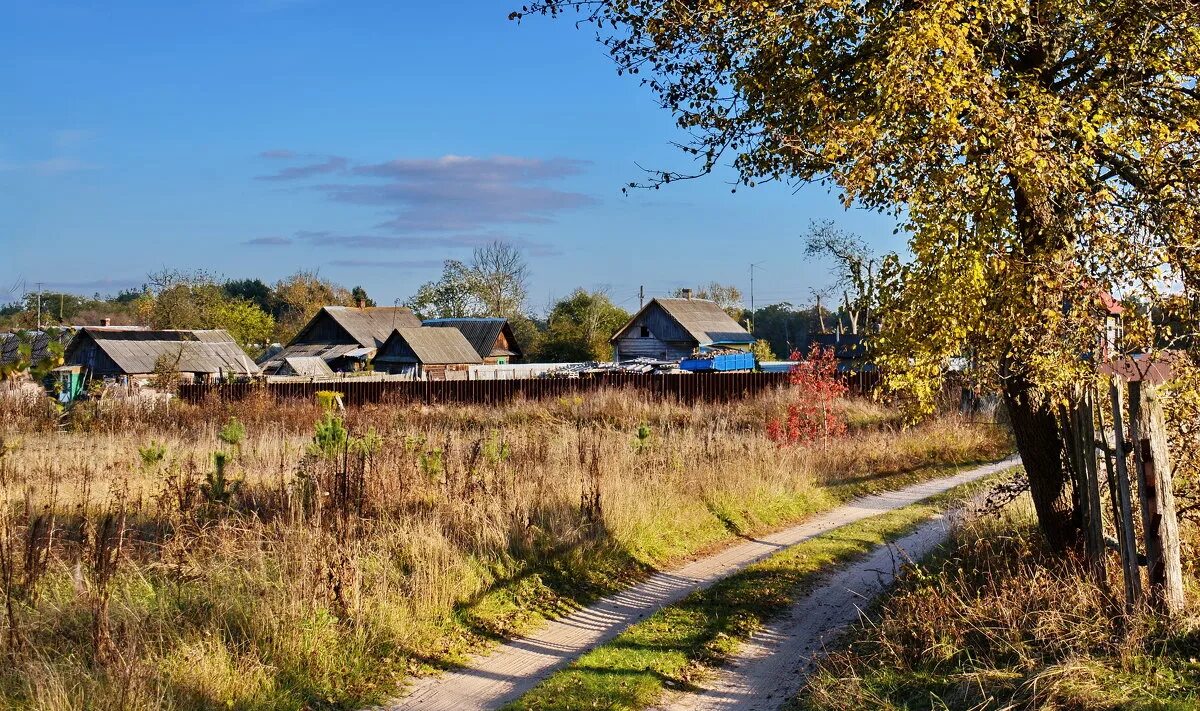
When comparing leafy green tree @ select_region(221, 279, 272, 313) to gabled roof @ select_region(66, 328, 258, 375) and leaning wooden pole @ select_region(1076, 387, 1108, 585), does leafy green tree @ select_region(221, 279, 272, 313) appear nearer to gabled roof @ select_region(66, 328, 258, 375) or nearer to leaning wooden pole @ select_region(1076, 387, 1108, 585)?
gabled roof @ select_region(66, 328, 258, 375)

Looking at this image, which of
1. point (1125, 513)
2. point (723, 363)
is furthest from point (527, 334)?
point (1125, 513)

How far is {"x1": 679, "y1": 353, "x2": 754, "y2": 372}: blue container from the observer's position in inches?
1994

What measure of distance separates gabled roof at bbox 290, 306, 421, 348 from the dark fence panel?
32.3m

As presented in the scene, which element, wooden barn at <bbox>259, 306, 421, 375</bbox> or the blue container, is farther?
wooden barn at <bbox>259, 306, 421, 375</bbox>

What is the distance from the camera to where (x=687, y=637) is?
746cm

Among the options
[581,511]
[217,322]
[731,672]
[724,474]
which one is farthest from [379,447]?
[217,322]

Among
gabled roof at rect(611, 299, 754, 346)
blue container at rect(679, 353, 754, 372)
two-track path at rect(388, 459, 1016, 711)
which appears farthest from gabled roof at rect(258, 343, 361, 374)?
two-track path at rect(388, 459, 1016, 711)

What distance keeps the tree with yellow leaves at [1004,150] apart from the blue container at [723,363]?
42.4 m

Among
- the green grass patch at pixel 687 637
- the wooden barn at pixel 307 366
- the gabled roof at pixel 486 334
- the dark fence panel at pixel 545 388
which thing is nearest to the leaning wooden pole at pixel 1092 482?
the green grass patch at pixel 687 637

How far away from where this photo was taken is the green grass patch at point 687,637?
242 inches

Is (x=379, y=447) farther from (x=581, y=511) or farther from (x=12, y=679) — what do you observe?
(x=12, y=679)

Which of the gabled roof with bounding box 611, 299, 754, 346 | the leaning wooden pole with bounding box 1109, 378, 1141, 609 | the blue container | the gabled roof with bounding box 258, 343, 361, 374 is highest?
the gabled roof with bounding box 611, 299, 754, 346

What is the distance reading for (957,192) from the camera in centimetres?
602

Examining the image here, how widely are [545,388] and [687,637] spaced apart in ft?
77.7
